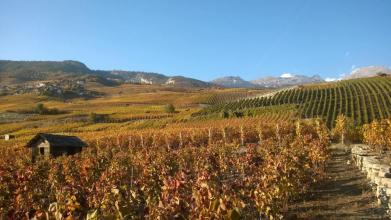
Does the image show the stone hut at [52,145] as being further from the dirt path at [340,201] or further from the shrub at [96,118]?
the shrub at [96,118]

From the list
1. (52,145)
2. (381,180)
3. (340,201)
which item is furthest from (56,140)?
(381,180)

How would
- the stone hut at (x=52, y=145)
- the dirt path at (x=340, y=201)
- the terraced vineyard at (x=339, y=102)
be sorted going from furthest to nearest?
the terraced vineyard at (x=339, y=102), the stone hut at (x=52, y=145), the dirt path at (x=340, y=201)

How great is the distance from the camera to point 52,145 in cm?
3900

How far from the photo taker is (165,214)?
9531 mm

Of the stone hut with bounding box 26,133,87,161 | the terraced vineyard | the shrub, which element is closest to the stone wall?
the stone hut with bounding box 26,133,87,161

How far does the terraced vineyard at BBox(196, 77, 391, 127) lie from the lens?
63.7 meters

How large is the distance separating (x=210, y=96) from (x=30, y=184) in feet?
425

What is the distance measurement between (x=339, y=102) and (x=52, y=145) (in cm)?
5203

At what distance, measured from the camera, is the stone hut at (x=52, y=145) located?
39062 millimetres

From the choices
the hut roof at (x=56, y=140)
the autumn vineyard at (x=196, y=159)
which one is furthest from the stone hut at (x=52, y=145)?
the autumn vineyard at (x=196, y=159)

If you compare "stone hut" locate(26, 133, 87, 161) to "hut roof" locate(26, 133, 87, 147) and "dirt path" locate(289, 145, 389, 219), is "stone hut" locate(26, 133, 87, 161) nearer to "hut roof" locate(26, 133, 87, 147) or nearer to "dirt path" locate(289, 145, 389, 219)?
"hut roof" locate(26, 133, 87, 147)

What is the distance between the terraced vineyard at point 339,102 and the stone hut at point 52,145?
1408 inches

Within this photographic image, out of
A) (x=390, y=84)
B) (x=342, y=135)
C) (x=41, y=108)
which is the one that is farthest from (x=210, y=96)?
(x=342, y=135)

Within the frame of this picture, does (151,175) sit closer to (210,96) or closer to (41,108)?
(41,108)
